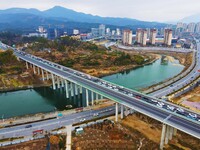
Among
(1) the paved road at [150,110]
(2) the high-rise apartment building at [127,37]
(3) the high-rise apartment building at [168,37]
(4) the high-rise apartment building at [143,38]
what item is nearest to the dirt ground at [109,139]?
(1) the paved road at [150,110]

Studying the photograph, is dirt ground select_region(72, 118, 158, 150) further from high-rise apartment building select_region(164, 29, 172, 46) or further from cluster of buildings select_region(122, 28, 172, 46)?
high-rise apartment building select_region(164, 29, 172, 46)

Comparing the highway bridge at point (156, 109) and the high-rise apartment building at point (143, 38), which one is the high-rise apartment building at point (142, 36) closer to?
the high-rise apartment building at point (143, 38)

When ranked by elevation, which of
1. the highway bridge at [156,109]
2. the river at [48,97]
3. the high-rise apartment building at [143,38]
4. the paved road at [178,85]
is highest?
the high-rise apartment building at [143,38]

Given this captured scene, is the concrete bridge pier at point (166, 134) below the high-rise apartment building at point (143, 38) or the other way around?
below

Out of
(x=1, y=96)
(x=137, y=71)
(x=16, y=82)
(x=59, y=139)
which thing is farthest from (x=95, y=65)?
(x=59, y=139)

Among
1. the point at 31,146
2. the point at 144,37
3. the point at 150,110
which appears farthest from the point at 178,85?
the point at 144,37
